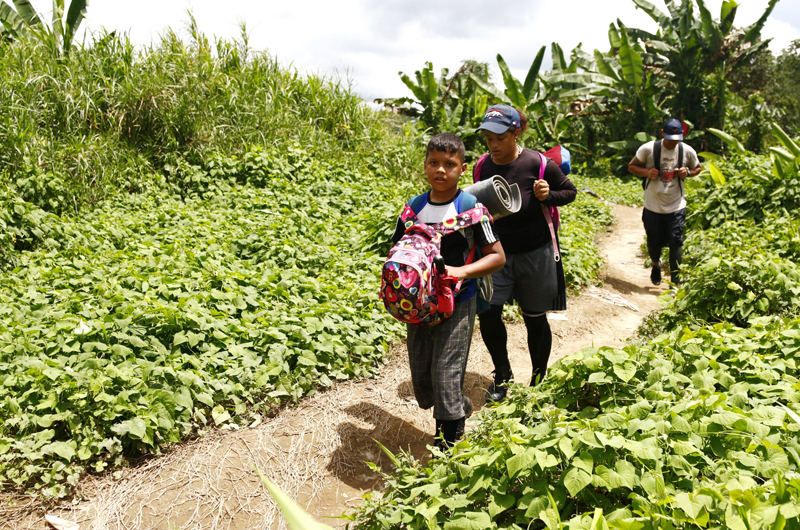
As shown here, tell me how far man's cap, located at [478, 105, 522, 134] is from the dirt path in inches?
56.5

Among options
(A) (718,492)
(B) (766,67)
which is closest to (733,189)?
(A) (718,492)

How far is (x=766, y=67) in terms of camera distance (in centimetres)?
2844

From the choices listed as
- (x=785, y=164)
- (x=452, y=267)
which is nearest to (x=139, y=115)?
(x=452, y=267)

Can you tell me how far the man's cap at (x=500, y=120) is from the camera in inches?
140

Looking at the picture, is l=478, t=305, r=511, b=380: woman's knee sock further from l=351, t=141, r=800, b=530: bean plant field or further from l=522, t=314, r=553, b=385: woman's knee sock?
l=351, t=141, r=800, b=530: bean plant field

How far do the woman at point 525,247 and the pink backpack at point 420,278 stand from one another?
0.92 metres

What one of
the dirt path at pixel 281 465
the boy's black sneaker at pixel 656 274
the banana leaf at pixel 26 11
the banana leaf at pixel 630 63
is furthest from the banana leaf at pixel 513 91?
the dirt path at pixel 281 465

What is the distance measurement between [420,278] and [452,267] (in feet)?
0.81

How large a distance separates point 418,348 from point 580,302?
362 centimetres

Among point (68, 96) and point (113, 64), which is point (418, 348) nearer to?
point (68, 96)

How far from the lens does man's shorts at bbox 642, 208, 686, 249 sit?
6367 millimetres

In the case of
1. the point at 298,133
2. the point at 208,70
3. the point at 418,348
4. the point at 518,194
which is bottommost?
the point at 418,348

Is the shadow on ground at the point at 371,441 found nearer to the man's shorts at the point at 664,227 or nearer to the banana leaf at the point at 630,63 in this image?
the man's shorts at the point at 664,227

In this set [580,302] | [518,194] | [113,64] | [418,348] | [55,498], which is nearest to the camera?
[55,498]
